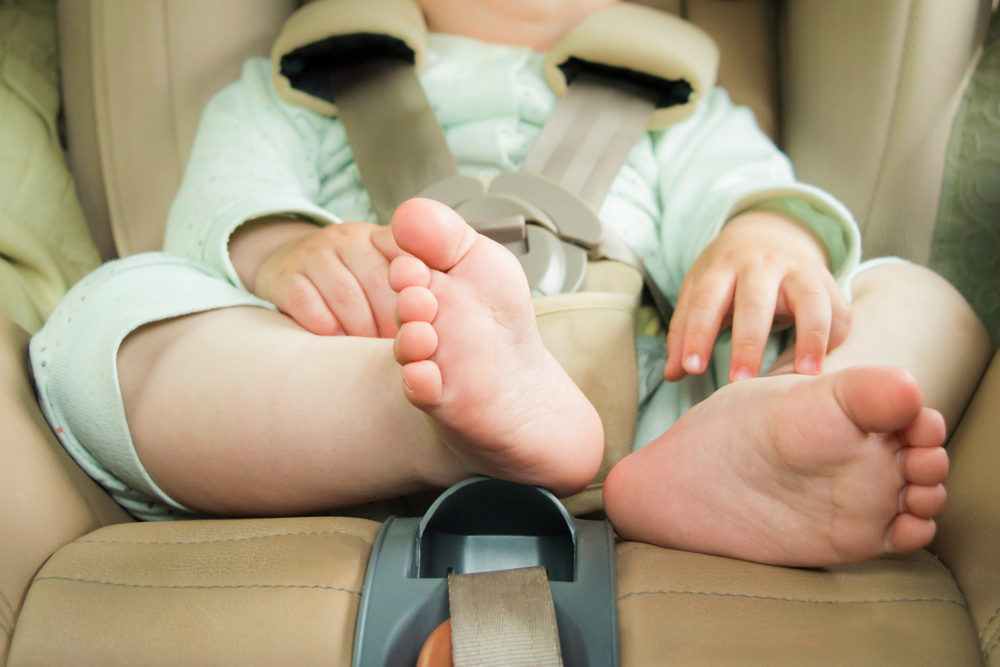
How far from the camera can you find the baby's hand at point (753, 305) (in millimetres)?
559

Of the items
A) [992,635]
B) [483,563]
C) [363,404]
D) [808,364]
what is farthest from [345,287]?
[992,635]

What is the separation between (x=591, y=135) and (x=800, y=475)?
0.48m

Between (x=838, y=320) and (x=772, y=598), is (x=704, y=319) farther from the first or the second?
(x=772, y=598)

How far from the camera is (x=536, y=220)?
0.72 m

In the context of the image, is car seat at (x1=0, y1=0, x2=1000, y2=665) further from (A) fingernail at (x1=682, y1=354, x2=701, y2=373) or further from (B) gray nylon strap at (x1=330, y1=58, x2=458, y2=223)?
(B) gray nylon strap at (x1=330, y1=58, x2=458, y2=223)

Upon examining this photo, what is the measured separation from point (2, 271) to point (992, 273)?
905 mm

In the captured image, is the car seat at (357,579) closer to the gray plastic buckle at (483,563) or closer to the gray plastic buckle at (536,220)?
the gray plastic buckle at (483,563)

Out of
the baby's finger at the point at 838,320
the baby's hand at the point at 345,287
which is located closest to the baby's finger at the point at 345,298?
the baby's hand at the point at 345,287

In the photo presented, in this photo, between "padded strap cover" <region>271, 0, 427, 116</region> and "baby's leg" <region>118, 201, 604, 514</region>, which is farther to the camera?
"padded strap cover" <region>271, 0, 427, 116</region>

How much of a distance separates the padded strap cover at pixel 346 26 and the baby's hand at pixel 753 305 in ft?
1.31

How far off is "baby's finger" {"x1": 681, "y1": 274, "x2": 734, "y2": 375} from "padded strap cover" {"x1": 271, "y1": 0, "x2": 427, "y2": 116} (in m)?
0.43

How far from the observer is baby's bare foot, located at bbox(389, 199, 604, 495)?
40cm

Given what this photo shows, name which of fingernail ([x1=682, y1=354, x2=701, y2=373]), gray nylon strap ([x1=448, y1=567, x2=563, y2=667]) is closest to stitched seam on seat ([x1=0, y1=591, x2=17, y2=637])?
gray nylon strap ([x1=448, y1=567, x2=563, y2=667])

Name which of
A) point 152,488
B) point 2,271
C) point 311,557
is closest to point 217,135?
point 2,271
